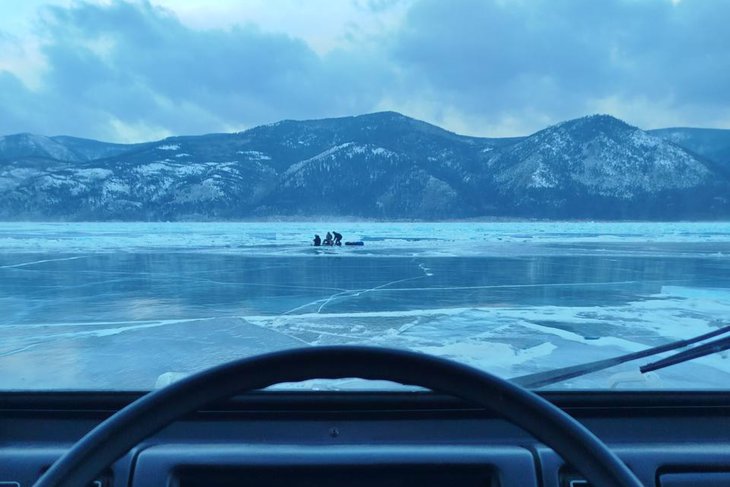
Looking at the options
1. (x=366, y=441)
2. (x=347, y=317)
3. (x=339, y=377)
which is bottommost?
(x=347, y=317)

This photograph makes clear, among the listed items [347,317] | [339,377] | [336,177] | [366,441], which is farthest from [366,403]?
[336,177]

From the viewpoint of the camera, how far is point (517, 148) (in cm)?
8600

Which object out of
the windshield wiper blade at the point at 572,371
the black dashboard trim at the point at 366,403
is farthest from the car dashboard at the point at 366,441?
the windshield wiper blade at the point at 572,371

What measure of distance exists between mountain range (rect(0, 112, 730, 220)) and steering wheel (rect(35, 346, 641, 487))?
65343mm

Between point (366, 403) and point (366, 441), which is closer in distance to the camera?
point (366, 441)

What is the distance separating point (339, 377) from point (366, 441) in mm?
755

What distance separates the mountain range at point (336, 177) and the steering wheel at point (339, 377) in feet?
214

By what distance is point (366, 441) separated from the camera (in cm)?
174

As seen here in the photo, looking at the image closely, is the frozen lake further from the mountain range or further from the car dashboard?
the mountain range

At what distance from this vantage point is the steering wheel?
104 cm

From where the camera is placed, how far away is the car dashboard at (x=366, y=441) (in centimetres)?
160

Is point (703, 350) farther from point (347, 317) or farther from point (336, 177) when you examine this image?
point (336, 177)

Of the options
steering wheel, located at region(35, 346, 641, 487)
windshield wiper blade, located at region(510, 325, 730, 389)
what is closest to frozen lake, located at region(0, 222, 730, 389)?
windshield wiper blade, located at region(510, 325, 730, 389)

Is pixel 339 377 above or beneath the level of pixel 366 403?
above
